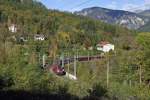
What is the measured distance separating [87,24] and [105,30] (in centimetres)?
531

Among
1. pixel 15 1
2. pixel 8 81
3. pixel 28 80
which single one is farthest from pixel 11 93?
pixel 15 1

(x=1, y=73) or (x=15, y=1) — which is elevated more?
(x=15, y=1)

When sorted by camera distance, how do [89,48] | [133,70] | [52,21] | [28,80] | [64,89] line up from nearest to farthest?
[64,89], [28,80], [133,70], [89,48], [52,21]

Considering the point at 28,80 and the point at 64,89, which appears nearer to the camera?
the point at 64,89

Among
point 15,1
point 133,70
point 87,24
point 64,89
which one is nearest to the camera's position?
point 64,89

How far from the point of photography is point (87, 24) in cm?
9569

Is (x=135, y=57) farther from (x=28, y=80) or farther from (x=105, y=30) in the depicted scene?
(x=105, y=30)

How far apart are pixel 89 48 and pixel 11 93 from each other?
64832 millimetres

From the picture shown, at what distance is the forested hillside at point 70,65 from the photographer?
9.75m

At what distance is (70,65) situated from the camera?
141 feet

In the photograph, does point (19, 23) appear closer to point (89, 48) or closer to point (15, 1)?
point (89, 48)

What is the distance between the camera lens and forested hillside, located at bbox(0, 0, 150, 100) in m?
9.75

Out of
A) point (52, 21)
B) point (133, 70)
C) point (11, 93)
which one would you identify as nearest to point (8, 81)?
point (11, 93)

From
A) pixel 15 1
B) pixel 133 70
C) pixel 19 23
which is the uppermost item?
pixel 15 1
